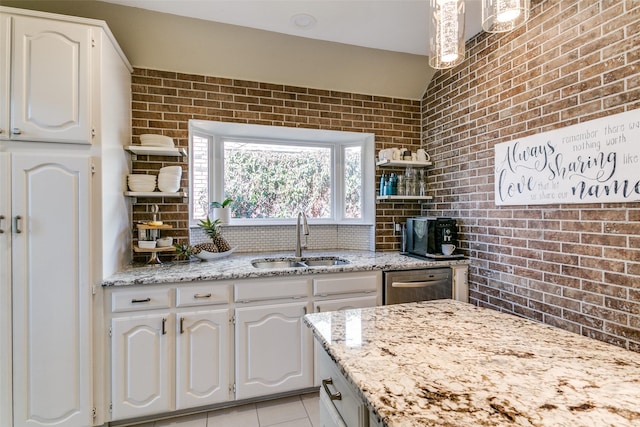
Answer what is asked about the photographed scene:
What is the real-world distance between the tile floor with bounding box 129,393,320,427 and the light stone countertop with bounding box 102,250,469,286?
90 centimetres

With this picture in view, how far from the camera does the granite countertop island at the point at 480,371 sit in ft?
2.08

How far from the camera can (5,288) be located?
5.34 ft

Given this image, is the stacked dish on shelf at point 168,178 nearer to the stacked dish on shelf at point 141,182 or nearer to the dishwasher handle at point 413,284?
the stacked dish on shelf at point 141,182

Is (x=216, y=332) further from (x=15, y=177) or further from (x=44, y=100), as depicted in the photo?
(x=44, y=100)

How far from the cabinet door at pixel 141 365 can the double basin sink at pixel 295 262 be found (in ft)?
2.84

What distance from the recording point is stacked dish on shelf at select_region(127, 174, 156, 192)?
2.19m

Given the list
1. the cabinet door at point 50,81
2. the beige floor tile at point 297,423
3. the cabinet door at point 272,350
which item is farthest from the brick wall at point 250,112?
the beige floor tile at point 297,423

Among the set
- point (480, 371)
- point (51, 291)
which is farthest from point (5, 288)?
point (480, 371)

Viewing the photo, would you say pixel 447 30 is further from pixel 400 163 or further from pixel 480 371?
pixel 400 163

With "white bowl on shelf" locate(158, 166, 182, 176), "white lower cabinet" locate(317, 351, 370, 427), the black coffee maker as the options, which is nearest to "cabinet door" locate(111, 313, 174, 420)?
"white bowl on shelf" locate(158, 166, 182, 176)

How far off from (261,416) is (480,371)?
1698mm

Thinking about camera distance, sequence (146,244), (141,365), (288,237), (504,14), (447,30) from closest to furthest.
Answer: (504,14) → (447,30) → (141,365) → (146,244) → (288,237)

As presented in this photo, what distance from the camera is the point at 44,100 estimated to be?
5.51 ft

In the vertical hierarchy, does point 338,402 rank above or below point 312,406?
above
